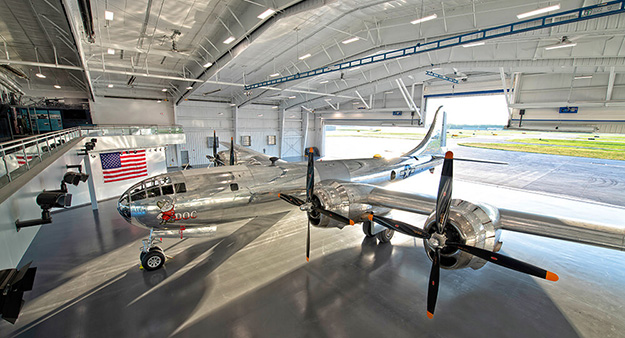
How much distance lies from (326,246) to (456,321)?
202 inches

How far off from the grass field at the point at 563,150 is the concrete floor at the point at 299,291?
84.0 ft

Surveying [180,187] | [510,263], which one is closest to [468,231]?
[510,263]

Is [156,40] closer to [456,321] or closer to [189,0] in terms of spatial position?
[189,0]

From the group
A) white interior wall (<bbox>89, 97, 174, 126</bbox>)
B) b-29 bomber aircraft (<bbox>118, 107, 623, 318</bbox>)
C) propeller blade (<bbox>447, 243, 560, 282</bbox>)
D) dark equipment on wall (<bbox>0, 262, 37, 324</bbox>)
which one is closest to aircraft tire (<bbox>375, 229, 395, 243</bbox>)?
b-29 bomber aircraft (<bbox>118, 107, 623, 318</bbox>)

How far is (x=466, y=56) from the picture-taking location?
47.6 feet

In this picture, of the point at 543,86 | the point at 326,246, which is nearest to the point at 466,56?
the point at 543,86

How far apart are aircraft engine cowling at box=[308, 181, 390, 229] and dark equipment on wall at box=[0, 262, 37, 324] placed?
626cm

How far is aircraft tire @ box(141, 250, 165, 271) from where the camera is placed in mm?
8344

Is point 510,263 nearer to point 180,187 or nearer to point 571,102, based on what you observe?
point 180,187

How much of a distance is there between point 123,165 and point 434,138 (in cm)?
2239

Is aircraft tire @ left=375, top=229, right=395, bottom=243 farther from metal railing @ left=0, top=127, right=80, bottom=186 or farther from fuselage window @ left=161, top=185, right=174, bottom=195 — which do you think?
metal railing @ left=0, top=127, right=80, bottom=186

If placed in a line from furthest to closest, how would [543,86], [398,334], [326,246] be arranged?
[543,86] < [326,246] < [398,334]

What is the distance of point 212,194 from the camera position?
8.99 m

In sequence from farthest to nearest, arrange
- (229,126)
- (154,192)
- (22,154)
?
1. (229,126)
2. (154,192)
3. (22,154)
